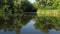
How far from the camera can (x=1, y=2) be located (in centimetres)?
3816

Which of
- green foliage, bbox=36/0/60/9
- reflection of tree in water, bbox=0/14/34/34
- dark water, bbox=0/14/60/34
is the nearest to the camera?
dark water, bbox=0/14/60/34

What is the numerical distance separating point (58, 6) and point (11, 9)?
9.98m

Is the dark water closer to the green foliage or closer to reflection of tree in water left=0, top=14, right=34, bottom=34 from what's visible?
reflection of tree in water left=0, top=14, right=34, bottom=34

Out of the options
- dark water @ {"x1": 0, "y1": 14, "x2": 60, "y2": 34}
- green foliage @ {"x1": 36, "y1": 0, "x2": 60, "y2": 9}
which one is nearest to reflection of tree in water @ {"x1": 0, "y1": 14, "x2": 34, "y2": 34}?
dark water @ {"x1": 0, "y1": 14, "x2": 60, "y2": 34}

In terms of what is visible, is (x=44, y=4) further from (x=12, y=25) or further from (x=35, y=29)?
(x=35, y=29)

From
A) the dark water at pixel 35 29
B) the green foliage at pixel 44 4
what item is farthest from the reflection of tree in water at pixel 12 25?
the green foliage at pixel 44 4

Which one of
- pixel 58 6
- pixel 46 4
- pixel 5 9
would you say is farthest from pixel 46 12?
pixel 46 4

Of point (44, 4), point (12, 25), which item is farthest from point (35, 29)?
point (44, 4)

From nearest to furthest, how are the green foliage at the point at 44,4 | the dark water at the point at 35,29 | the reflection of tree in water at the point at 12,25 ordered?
the dark water at the point at 35,29, the reflection of tree in water at the point at 12,25, the green foliage at the point at 44,4

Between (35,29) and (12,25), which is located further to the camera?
(12,25)

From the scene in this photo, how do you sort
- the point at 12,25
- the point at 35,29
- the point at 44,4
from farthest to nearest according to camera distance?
the point at 44,4
the point at 12,25
the point at 35,29

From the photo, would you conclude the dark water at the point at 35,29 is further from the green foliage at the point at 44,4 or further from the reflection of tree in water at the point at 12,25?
the green foliage at the point at 44,4

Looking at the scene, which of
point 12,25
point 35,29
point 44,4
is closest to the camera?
point 35,29

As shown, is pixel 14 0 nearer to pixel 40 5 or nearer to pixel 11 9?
pixel 11 9
